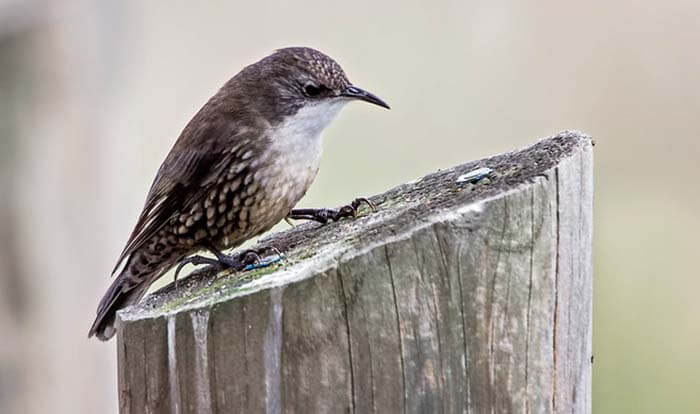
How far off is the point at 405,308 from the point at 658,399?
14.4 feet

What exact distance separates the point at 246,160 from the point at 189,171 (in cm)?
21


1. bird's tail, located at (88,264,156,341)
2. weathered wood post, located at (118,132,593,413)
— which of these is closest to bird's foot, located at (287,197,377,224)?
weathered wood post, located at (118,132,593,413)

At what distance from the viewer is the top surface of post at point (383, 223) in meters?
2.38

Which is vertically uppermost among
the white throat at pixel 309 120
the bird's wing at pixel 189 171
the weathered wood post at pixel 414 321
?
the white throat at pixel 309 120

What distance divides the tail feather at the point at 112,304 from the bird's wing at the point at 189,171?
0.16 m

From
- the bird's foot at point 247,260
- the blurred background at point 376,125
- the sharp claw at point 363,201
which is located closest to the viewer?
the bird's foot at point 247,260

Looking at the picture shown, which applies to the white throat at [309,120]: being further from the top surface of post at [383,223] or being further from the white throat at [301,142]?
the top surface of post at [383,223]

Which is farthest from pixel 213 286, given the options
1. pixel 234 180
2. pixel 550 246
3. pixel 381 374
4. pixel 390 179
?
pixel 390 179

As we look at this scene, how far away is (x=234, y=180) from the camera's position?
13.6 ft

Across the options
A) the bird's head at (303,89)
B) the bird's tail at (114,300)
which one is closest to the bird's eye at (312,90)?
the bird's head at (303,89)

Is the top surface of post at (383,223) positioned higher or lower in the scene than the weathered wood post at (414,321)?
higher

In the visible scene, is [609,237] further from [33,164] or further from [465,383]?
[465,383]

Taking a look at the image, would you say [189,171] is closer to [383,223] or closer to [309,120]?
[309,120]

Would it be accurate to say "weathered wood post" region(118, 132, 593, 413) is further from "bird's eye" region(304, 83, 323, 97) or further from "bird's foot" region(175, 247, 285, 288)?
"bird's eye" region(304, 83, 323, 97)
